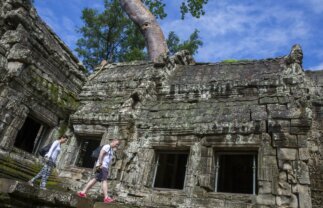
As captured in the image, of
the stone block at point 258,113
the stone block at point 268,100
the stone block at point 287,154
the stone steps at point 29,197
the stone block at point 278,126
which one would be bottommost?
the stone steps at point 29,197

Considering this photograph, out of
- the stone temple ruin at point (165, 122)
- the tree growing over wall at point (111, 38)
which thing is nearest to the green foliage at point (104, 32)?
the tree growing over wall at point (111, 38)

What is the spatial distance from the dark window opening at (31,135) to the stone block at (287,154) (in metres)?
6.22

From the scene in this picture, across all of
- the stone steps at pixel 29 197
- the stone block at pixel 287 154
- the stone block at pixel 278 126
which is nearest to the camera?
the stone steps at pixel 29 197

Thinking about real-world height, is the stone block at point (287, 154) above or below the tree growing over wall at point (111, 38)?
below

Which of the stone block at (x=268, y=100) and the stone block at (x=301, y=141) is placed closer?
the stone block at (x=301, y=141)

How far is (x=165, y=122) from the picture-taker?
716 cm

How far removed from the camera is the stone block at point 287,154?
5594 millimetres

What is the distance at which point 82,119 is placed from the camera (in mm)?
8078

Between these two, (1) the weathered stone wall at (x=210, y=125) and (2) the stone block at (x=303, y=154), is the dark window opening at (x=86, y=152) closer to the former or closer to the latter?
(1) the weathered stone wall at (x=210, y=125)

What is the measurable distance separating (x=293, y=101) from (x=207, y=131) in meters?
2.08

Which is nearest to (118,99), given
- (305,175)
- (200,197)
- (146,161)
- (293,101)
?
(146,161)

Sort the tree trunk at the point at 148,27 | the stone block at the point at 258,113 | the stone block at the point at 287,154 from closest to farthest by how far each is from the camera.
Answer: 1. the stone block at the point at 287,154
2. the stone block at the point at 258,113
3. the tree trunk at the point at 148,27

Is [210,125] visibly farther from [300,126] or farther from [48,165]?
[48,165]

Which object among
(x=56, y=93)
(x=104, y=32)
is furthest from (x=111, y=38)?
(x=56, y=93)
